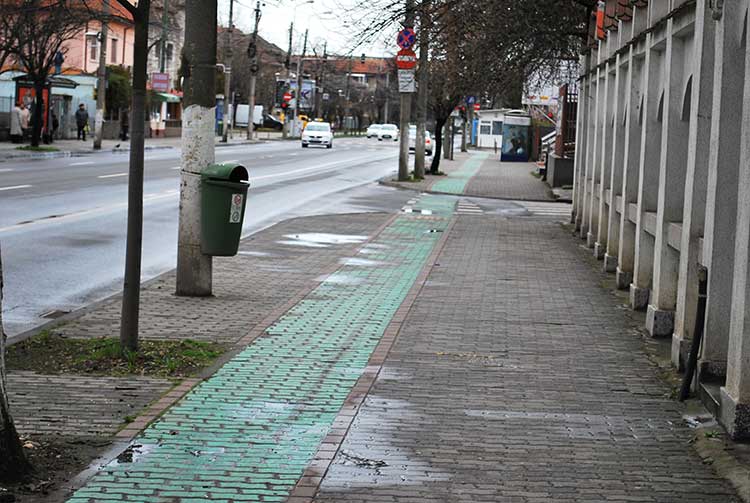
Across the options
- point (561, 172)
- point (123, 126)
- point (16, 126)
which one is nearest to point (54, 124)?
point (16, 126)

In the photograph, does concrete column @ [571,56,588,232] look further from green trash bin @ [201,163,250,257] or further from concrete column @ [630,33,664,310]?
green trash bin @ [201,163,250,257]

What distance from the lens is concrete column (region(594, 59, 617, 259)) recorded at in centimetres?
1748

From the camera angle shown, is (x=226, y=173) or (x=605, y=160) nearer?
(x=226, y=173)

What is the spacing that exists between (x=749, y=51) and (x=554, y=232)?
15.3m

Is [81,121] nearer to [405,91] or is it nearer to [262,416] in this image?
[405,91]

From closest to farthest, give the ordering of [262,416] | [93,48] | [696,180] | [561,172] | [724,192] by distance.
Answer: [262,416] < [724,192] < [696,180] < [561,172] < [93,48]

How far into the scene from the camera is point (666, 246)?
10742 millimetres

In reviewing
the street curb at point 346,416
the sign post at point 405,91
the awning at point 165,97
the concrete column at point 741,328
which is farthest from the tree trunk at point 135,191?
the awning at point 165,97

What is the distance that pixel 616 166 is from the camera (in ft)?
52.4

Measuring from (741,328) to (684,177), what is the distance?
13.0 feet

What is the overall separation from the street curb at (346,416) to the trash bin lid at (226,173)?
203 cm

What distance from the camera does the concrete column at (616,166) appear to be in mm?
15852

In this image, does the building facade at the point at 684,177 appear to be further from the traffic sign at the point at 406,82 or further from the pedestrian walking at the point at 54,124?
the pedestrian walking at the point at 54,124

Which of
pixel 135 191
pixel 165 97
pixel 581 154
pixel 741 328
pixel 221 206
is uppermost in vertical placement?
pixel 165 97
